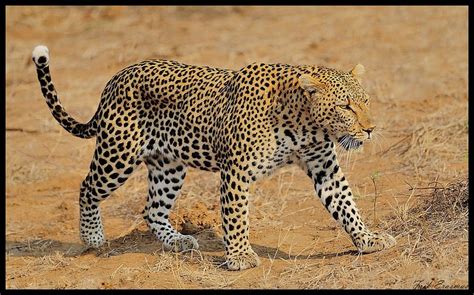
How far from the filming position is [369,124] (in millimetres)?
8422

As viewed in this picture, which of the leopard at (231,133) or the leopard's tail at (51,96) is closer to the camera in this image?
the leopard at (231,133)

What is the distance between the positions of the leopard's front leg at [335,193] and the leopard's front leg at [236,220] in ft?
2.08

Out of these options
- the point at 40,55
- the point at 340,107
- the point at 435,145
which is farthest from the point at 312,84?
the point at 435,145

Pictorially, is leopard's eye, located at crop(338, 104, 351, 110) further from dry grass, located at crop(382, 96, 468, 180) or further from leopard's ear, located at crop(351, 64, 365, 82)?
dry grass, located at crop(382, 96, 468, 180)

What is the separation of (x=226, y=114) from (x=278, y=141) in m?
0.58

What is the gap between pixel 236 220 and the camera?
895 centimetres

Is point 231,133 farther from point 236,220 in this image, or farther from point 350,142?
point 350,142

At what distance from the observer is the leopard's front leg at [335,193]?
9047mm

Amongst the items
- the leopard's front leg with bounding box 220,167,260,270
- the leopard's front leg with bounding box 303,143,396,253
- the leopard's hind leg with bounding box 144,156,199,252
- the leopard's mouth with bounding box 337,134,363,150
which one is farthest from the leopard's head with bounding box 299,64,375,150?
the leopard's hind leg with bounding box 144,156,199,252

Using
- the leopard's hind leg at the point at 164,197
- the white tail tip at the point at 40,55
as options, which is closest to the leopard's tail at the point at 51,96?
the white tail tip at the point at 40,55

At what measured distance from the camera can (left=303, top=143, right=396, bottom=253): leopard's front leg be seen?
9047 mm

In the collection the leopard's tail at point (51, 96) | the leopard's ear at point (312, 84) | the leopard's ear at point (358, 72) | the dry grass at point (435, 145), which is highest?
the leopard's ear at point (358, 72)

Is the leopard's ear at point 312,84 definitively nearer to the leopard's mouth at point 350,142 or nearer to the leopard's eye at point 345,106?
the leopard's eye at point 345,106

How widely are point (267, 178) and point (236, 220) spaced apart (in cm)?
81
